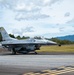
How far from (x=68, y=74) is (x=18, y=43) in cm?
3710

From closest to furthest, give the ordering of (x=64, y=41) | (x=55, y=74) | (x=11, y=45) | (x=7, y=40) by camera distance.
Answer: (x=55, y=74), (x=11, y=45), (x=7, y=40), (x=64, y=41)

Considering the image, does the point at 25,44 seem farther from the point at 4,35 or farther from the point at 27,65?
the point at 27,65

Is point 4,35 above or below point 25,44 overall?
above

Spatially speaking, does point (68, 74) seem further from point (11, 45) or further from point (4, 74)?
point (11, 45)

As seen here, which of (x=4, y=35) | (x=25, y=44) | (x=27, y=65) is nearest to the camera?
(x=27, y=65)

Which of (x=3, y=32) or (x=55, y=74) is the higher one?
(x=3, y=32)

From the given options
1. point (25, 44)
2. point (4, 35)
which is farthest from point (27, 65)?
point (4, 35)

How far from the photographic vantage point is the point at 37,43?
161 ft

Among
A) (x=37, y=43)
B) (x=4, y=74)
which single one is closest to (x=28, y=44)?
(x=37, y=43)

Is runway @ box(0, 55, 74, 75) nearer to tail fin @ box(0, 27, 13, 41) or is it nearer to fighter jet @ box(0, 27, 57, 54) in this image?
fighter jet @ box(0, 27, 57, 54)

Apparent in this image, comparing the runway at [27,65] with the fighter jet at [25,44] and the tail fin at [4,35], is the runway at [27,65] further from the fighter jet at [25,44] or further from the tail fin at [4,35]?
the tail fin at [4,35]

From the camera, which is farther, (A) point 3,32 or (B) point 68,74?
(A) point 3,32

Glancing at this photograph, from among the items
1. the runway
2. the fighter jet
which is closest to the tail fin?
the fighter jet

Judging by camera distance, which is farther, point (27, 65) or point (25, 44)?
point (25, 44)
